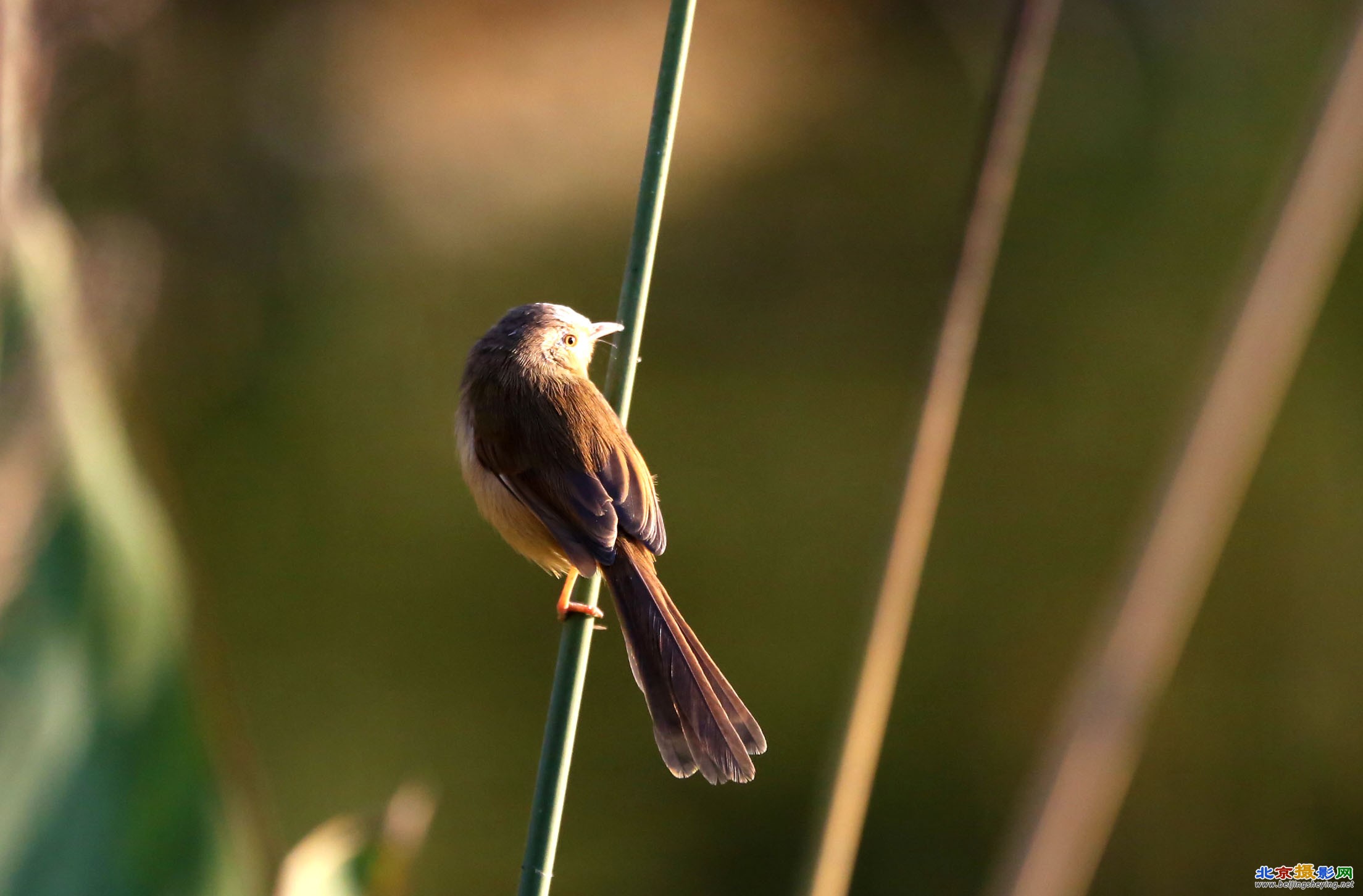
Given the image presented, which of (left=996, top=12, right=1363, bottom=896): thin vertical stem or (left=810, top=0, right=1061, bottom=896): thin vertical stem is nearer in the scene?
(left=996, top=12, right=1363, bottom=896): thin vertical stem

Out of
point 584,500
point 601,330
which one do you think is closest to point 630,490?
point 584,500

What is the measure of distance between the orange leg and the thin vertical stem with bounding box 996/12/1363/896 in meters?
0.81

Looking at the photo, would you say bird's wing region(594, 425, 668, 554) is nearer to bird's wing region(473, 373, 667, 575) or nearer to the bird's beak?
bird's wing region(473, 373, 667, 575)

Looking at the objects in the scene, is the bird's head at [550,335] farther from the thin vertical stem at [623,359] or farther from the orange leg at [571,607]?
the thin vertical stem at [623,359]

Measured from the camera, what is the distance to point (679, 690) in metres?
1.60

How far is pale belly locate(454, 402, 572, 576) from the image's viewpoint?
7.14ft

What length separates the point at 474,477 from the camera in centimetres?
229

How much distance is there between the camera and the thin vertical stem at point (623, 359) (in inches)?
49.8

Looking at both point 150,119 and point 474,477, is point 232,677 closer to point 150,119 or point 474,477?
point 150,119

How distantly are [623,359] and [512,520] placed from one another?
74 cm

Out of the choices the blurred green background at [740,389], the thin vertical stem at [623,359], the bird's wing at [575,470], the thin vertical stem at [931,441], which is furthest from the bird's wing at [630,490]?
the blurred green background at [740,389]

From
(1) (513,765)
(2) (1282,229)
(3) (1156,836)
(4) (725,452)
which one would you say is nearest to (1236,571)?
(3) (1156,836)

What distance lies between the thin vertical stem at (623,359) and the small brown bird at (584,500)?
79mm

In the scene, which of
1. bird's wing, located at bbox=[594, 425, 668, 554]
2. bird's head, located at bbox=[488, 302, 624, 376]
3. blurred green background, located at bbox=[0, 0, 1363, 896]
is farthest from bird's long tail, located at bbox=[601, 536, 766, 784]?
blurred green background, located at bbox=[0, 0, 1363, 896]
